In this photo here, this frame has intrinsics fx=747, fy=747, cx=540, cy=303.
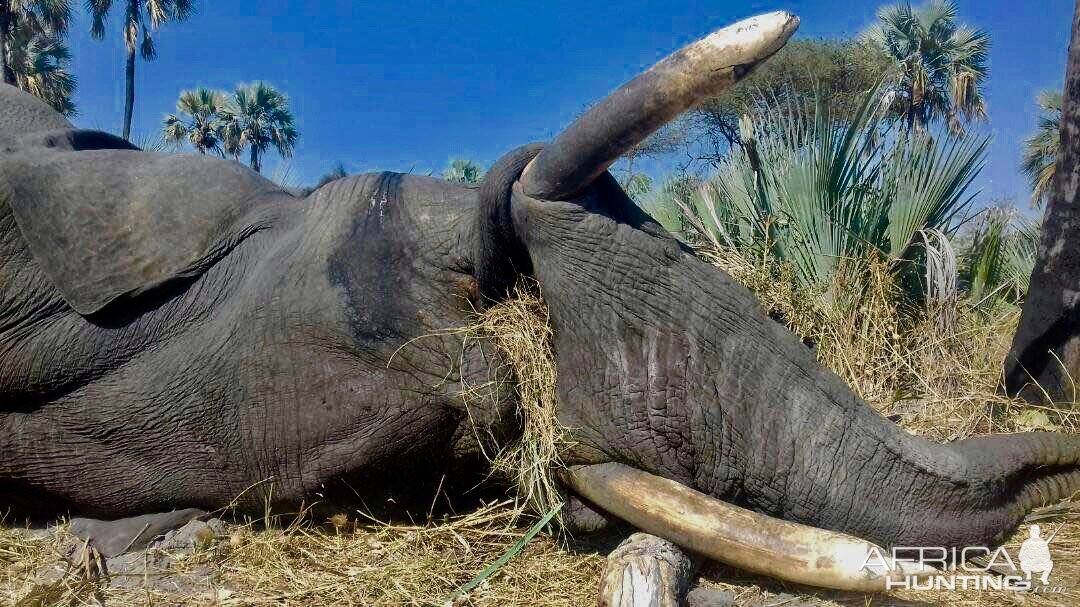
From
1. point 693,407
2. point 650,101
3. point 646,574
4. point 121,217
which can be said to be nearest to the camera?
point 650,101

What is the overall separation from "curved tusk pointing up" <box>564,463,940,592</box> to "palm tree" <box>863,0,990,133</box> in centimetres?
3074

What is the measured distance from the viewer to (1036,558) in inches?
102

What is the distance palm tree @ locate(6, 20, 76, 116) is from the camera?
23406mm

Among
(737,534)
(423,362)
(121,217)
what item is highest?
(121,217)

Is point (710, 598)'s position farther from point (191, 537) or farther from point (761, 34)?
point (191, 537)

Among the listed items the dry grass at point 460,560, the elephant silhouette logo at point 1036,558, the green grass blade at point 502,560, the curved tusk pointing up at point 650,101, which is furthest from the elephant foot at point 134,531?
the elephant silhouette logo at point 1036,558

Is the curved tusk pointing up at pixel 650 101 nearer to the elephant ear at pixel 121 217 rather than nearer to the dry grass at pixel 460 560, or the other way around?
the dry grass at pixel 460 560

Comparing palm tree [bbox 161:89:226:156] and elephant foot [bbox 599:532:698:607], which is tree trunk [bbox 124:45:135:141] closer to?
palm tree [bbox 161:89:226:156]

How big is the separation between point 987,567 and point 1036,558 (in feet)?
0.83

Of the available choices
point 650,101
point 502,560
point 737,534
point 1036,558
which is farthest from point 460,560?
point 1036,558

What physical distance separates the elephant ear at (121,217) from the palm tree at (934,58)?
1214 inches

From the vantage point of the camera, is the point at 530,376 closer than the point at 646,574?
No

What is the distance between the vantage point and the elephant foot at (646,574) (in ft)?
7.41

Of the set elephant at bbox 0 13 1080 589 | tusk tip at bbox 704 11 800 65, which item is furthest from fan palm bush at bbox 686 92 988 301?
tusk tip at bbox 704 11 800 65
